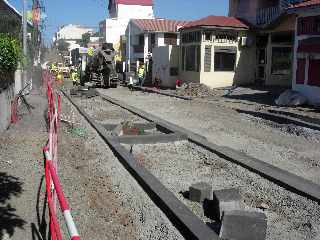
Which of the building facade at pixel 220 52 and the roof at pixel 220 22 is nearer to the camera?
the roof at pixel 220 22

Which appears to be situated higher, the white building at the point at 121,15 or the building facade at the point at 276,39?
the white building at the point at 121,15

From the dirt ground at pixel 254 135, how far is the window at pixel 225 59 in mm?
9415

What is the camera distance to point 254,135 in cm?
1325

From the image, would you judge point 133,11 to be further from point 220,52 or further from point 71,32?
point 71,32

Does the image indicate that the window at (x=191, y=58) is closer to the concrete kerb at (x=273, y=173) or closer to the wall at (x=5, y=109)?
the wall at (x=5, y=109)

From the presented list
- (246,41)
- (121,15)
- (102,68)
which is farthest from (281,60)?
(121,15)

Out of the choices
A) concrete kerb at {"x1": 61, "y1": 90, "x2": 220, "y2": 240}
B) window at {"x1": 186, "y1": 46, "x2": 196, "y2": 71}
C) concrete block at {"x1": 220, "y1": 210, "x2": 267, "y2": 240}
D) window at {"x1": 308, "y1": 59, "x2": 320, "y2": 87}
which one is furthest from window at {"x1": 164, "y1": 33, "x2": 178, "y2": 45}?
concrete block at {"x1": 220, "y1": 210, "x2": 267, "y2": 240}

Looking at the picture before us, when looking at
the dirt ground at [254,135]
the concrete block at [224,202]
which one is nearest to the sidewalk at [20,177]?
the concrete block at [224,202]

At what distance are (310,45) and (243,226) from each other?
1567 centimetres

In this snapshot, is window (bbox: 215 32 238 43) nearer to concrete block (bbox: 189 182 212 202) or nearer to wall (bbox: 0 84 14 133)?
wall (bbox: 0 84 14 133)

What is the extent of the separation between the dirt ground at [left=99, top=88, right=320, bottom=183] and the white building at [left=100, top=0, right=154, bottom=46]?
135 feet

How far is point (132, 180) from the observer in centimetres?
808

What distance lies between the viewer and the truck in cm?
3072

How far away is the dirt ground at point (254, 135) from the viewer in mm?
10000
